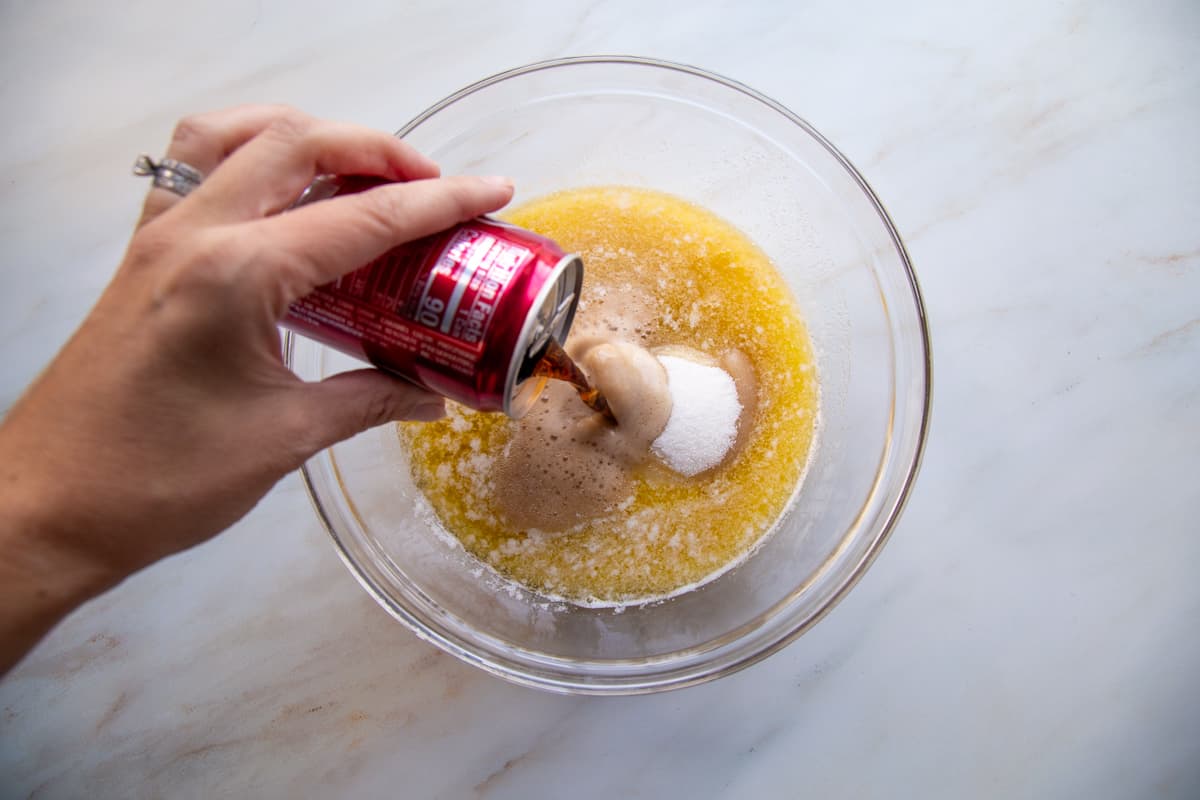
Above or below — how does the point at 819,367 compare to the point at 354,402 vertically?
above

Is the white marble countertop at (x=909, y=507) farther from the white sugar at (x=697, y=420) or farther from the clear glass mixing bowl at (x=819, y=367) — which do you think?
the white sugar at (x=697, y=420)

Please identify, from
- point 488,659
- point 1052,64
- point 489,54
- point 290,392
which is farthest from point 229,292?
point 1052,64

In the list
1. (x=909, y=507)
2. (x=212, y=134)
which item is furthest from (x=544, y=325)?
(x=909, y=507)

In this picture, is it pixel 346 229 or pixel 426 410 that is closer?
pixel 346 229

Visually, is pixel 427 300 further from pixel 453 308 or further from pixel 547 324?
pixel 547 324

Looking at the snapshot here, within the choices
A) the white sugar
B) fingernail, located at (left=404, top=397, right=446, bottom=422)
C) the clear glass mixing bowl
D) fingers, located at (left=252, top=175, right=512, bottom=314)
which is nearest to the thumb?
fingernail, located at (left=404, top=397, right=446, bottom=422)
